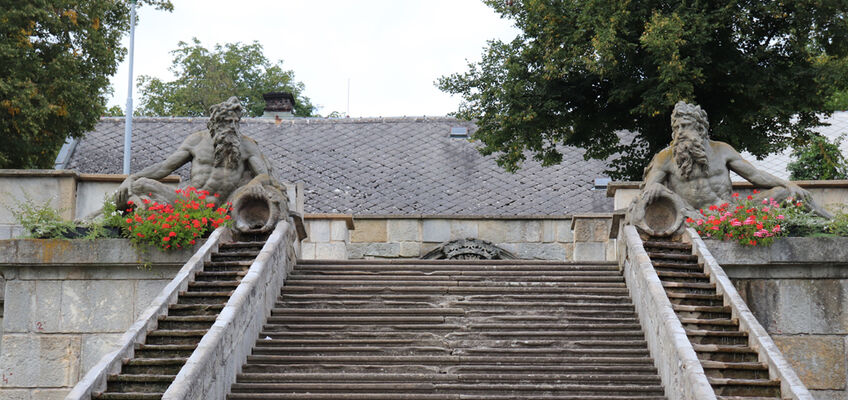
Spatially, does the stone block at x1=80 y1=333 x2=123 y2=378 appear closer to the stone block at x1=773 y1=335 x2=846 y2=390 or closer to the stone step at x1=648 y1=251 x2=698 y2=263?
the stone step at x1=648 y1=251 x2=698 y2=263

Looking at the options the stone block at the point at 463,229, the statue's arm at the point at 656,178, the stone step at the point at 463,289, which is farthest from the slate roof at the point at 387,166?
the stone step at the point at 463,289

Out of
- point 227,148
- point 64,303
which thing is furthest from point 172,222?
point 64,303

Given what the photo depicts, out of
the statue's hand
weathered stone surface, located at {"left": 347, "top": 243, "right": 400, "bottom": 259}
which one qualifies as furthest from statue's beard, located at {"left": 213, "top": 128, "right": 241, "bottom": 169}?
weathered stone surface, located at {"left": 347, "top": 243, "right": 400, "bottom": 259}

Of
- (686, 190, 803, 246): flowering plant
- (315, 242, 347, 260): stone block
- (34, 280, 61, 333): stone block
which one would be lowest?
(34, 280, 61, 333): stone block

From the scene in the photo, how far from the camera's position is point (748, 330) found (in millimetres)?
10875

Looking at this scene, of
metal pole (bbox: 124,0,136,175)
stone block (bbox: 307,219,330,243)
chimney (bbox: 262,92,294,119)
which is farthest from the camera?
chimney (bbox: 262,92,294,119)

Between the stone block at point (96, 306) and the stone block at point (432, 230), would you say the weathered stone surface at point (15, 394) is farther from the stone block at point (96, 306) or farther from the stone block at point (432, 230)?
the stone block at point (432, 230)

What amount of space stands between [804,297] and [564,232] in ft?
30.0

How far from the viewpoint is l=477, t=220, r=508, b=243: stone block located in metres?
21.7

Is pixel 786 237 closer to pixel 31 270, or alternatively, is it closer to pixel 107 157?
pixel 31 270

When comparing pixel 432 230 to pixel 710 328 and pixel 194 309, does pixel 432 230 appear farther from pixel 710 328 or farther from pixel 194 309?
pixel 710 328

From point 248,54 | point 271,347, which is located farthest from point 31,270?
point 248,54

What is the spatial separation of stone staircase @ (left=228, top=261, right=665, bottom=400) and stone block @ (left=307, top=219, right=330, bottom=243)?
19.8ft

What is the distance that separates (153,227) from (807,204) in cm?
769
